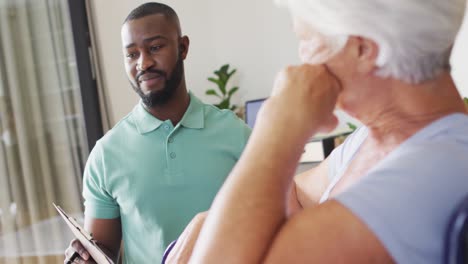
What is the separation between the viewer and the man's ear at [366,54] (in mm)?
829

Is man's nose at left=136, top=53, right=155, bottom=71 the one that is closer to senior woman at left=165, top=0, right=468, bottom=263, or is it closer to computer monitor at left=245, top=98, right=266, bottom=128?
senior woman at left=165, top=0, right=468, bottom=263

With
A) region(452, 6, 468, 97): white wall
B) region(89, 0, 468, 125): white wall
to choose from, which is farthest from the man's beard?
region(89, 0, 468, 125): white wall

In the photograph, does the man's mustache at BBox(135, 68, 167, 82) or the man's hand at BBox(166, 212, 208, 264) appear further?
the man's mustache at BBox(135, 68, 167, 82)

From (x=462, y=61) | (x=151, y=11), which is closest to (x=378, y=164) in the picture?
(x=151, y=11)

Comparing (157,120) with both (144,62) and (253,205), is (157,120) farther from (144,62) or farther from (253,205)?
(253,205)

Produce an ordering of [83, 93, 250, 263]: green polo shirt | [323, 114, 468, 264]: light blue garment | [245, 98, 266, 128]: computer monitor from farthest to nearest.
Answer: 1. [245, 98, 266, 128]: computer monitor
2. [83, 93, 250, 263]: green polo shirt
3. [323, 114, 468, 264]: light blue garment

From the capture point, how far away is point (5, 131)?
12.3ft

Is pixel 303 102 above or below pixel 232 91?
above

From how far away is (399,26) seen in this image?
0.80m

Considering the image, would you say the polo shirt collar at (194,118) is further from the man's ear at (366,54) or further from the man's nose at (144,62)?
the man's ear at (366,54)

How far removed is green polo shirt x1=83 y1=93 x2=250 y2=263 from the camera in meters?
1.74

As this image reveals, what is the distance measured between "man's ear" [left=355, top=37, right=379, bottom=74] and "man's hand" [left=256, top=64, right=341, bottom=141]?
41mm

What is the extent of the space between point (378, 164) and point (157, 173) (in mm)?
1051

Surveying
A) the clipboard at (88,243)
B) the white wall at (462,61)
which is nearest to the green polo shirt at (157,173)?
the clipboard at (88,243)
